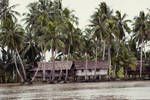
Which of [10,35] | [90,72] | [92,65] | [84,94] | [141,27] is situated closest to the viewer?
[84,94]

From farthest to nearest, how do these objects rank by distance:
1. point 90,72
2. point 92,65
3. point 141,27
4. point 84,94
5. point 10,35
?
point 90,72 < point 92,65 < point 141,27 < point 10,35 < point 84,94

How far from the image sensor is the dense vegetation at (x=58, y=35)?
234 feet

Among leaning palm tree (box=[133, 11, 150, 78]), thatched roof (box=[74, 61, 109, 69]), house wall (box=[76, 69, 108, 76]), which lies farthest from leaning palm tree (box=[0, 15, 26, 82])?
leaning palm tree (box=[133, 11, 150, 78])

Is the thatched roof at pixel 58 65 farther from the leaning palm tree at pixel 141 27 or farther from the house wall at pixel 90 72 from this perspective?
the leaning palm tree at pixel 141 27

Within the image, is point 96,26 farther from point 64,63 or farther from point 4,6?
point 4,6

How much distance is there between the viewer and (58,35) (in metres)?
73.1

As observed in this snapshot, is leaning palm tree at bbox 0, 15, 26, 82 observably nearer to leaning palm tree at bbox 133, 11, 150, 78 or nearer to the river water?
leaning palm tree at bbox 133, 11, 150, 78

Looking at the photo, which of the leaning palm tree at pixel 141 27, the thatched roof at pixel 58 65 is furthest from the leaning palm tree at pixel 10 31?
the leaning palm tree at pixel 141 27

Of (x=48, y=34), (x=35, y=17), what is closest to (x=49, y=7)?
(x=35, y=17)

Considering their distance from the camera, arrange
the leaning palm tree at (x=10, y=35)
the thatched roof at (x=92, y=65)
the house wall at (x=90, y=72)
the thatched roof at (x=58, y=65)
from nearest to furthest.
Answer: the leaning palm tree at (x=10, y=35) → the thatched roof at (x=58, y=65) → the thatched roof at (x=92, y=65) → the house wall at (x=90, y=72)

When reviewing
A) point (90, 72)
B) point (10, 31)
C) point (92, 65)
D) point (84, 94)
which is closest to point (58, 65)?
point (92, 65)

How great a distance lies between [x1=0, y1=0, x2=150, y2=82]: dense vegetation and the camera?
7125 cm

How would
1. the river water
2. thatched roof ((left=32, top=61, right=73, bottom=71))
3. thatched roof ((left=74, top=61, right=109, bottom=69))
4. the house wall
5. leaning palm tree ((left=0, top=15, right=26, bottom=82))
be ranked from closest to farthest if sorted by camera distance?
the river water
leaning palm tree ((left=0, top=15, right=26, bottom=82))
thatched roof ((left=32, top=61, right=73, bottom=71))
thatched roof ((left=74, top=61, right=109, bottom=69))
the house wall

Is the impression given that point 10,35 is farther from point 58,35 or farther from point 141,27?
point 141,27
